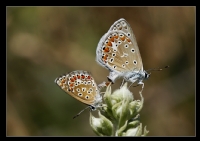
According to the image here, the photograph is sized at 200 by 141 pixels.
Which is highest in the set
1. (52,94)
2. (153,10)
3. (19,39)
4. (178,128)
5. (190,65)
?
(153,10)

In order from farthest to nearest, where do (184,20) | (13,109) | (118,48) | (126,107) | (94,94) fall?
(184,20) < (13,109) < (118,48) < (94,94) < (126,107)

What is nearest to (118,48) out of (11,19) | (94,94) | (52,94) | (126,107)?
(94,94)

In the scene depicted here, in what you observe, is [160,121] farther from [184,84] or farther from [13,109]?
[13,109]

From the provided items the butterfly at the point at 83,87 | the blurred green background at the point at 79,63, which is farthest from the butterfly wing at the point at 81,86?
the blurred green background at the point at 79,63

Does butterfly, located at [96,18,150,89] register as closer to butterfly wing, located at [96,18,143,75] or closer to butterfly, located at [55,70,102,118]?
butterfly wing, located at [96,18,143,75]

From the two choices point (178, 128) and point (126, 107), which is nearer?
point (126, 107)

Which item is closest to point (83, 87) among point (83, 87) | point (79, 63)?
point (83, 87)

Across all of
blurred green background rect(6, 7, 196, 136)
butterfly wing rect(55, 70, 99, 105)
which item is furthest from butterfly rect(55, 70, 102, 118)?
blurred green background rect(6, 7, 196, 136)
